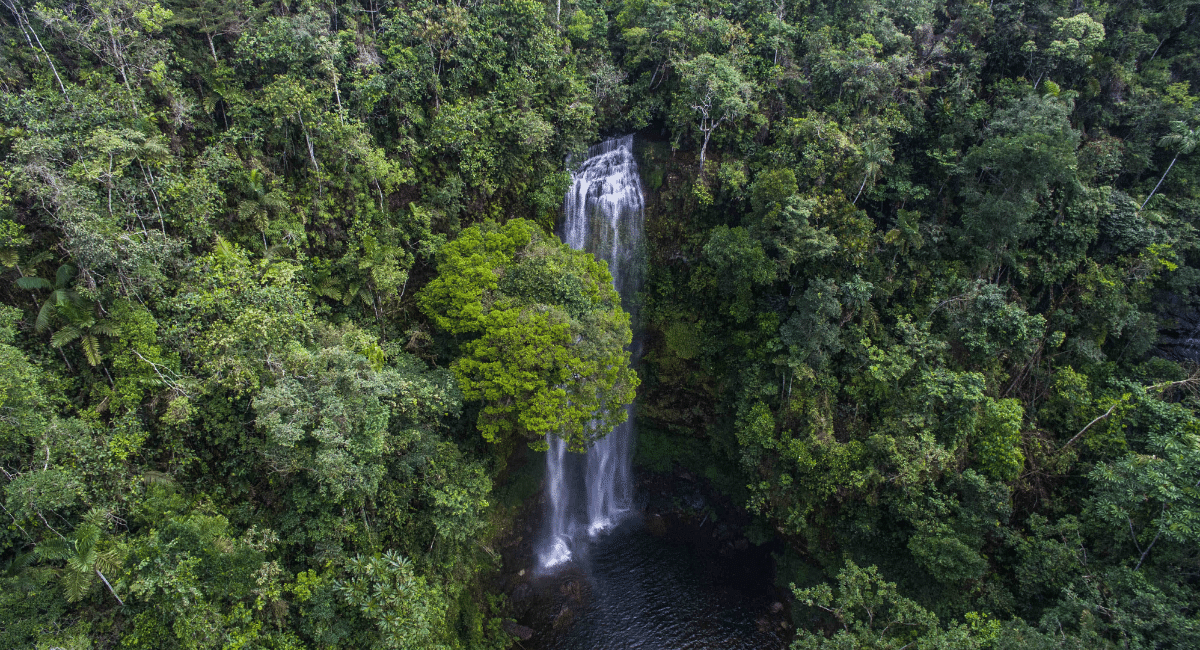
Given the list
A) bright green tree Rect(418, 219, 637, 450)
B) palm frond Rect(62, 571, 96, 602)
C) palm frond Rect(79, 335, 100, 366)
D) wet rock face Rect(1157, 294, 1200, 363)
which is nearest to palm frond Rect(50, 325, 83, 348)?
palm frond Rect(79, 335, 100, 366)

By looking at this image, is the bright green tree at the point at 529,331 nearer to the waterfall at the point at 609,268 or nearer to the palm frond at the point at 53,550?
the waterfall at the point at 609,268

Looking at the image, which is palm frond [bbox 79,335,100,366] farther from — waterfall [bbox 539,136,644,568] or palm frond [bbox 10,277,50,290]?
waterfall [bbox 539,136,644,568]

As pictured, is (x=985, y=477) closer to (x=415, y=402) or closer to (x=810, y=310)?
(x=810, y=310)

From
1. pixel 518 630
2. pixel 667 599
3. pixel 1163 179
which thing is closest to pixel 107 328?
pixel 518 630

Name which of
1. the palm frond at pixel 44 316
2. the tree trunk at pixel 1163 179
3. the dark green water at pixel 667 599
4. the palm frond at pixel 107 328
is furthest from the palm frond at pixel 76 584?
the tree trunk at pixel 1163 179

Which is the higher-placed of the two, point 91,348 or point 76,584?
point 91,348

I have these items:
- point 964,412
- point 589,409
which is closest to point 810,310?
point 964,412

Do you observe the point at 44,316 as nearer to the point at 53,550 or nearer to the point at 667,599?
the point at 53,550
